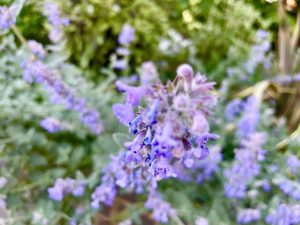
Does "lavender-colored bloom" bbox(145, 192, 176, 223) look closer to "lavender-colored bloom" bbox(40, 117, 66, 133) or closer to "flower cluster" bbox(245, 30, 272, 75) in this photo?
→ "lavender-colored bloom" bbox(40, 117, 66, 133)

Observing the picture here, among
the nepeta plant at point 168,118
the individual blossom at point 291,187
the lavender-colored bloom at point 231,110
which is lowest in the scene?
the individual blossom at point 291,187

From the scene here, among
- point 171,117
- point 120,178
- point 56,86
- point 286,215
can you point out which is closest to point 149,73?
point 56,86

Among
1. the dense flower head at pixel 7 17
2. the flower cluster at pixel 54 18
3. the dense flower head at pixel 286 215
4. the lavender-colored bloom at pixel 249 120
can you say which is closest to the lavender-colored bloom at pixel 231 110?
the lavender-colored bloom at pixel 249 120

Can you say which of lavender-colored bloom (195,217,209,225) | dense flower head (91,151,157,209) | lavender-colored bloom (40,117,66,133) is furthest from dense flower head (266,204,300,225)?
lavender-colored bloom (40,117,66,133)

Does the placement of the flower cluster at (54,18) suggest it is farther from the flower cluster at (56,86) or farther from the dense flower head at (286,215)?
the dense flower head at (286,215)

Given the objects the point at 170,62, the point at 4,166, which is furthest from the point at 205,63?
the point at 4,166

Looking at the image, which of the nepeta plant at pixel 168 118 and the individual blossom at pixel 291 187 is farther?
the individual blossom at pixel 291 187

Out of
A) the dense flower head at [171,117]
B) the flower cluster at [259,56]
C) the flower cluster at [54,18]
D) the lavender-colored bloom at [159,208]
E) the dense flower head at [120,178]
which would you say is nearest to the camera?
the dense flower head at [171,117]
